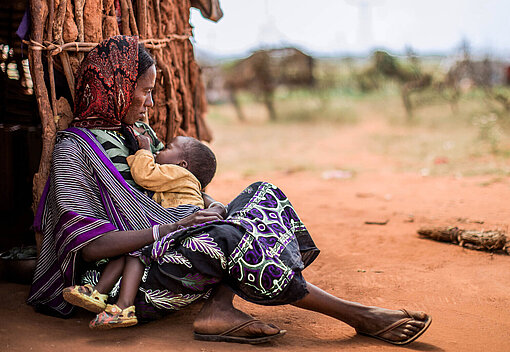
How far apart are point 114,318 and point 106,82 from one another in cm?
122

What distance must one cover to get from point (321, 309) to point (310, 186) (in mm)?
4797

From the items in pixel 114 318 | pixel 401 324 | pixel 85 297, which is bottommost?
pixel 401 324

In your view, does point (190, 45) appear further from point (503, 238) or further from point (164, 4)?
point (503, 238)

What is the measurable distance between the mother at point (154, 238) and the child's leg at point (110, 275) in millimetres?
52

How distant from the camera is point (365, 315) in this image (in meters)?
2.56

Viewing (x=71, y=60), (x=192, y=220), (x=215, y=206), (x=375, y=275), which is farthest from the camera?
(x=375, y=275)

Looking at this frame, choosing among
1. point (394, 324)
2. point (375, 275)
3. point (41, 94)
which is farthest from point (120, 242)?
point (375, 275)

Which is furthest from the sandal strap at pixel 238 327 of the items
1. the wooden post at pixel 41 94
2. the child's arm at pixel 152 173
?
the wooden post at pixel 41 94

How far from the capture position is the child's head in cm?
294

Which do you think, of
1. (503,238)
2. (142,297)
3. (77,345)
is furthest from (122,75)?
(503,238)

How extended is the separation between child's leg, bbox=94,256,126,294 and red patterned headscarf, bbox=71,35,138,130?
0.77 metres

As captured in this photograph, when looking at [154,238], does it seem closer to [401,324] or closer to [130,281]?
[130,281]

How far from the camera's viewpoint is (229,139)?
1298cm

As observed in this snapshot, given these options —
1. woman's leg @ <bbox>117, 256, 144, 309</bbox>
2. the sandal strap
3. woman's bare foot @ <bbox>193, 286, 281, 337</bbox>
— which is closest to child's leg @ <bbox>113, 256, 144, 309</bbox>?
woman's leg @ <bbox>117, 256, 144, 309</bbox>
